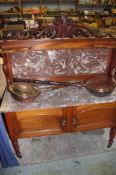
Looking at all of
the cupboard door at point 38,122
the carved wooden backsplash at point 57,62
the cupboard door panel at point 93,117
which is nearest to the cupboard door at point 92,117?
the cupboard door panel at point 93,117

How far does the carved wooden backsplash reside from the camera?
1.24 meters

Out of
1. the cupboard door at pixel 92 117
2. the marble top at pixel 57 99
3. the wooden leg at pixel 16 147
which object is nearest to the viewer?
the marble top at pixel 57 99

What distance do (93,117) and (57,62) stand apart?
498 mm

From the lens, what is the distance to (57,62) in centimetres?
129

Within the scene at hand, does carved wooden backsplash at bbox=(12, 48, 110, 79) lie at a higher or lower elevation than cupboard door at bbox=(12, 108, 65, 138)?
higher

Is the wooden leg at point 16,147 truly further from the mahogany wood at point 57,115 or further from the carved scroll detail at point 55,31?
the carved scroll detail at point 55,31

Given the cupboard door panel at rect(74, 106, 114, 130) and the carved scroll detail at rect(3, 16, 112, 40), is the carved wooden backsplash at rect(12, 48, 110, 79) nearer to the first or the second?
the carved scroll detail at rect(3, 16, 112, 40)

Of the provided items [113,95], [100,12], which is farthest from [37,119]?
[100,12]

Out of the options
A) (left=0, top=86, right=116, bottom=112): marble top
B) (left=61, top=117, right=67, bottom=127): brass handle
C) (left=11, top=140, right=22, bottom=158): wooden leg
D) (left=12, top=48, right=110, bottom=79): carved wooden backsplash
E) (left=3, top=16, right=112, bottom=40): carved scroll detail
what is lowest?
(left=11, top=140, right=22, bottom=158): wooden leg

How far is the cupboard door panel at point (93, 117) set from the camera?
123cm

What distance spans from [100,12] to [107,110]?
3.35 metres

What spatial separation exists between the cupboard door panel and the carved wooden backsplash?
1.03ft

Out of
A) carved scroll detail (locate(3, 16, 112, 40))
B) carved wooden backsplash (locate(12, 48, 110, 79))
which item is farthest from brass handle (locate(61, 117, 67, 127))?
carved scroll detail (locate(3, 16, 112, 40))

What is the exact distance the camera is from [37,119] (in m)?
1.21
